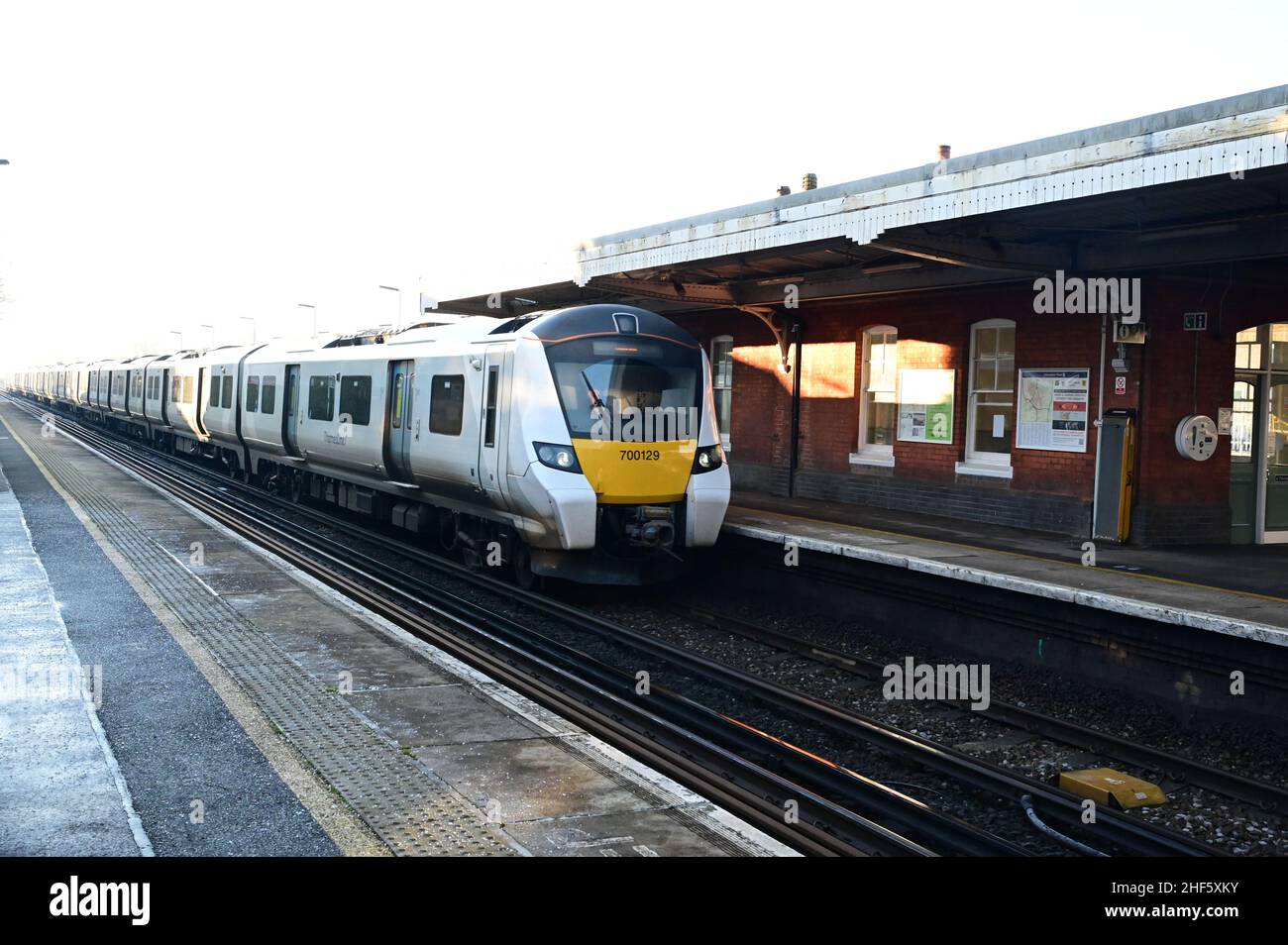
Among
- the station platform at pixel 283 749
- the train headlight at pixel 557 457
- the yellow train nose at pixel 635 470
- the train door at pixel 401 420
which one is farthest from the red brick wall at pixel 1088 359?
the station platform at pixel 283 749

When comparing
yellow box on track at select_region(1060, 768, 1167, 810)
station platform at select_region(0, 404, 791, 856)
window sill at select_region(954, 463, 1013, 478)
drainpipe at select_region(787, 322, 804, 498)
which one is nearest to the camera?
station platform at select_region(0, 404, 791, 856)

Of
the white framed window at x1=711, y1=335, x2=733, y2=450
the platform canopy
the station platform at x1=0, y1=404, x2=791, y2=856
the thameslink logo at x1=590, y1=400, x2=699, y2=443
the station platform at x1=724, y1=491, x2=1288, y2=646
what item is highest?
the platform canopy

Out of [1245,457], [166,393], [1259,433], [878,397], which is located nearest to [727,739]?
[1245,457]

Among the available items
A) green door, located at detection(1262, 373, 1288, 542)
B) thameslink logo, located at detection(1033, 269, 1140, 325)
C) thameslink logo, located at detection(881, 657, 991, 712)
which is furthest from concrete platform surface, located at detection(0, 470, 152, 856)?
green door, located at detection(1262, 373, 1288, 542)

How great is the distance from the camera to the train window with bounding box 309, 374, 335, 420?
57.5ft

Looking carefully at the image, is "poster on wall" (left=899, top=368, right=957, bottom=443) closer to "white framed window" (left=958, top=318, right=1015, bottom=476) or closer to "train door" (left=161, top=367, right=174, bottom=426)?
"white framed window" (left=958, top=318, right=1015, bottom=476)

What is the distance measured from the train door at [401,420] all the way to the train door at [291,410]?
15.7ft

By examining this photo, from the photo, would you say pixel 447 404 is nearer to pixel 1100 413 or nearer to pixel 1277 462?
pixel 1100 413

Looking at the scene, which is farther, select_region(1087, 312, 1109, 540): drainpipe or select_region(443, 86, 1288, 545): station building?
select_region(1087, 312, 1109, 540): drainpipe

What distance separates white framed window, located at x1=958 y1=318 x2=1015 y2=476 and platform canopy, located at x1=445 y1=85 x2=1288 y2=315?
2.89 ft

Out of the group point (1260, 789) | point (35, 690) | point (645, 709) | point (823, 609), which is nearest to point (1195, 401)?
point (823, 609)

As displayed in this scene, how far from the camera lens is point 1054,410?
13500 millimetres
